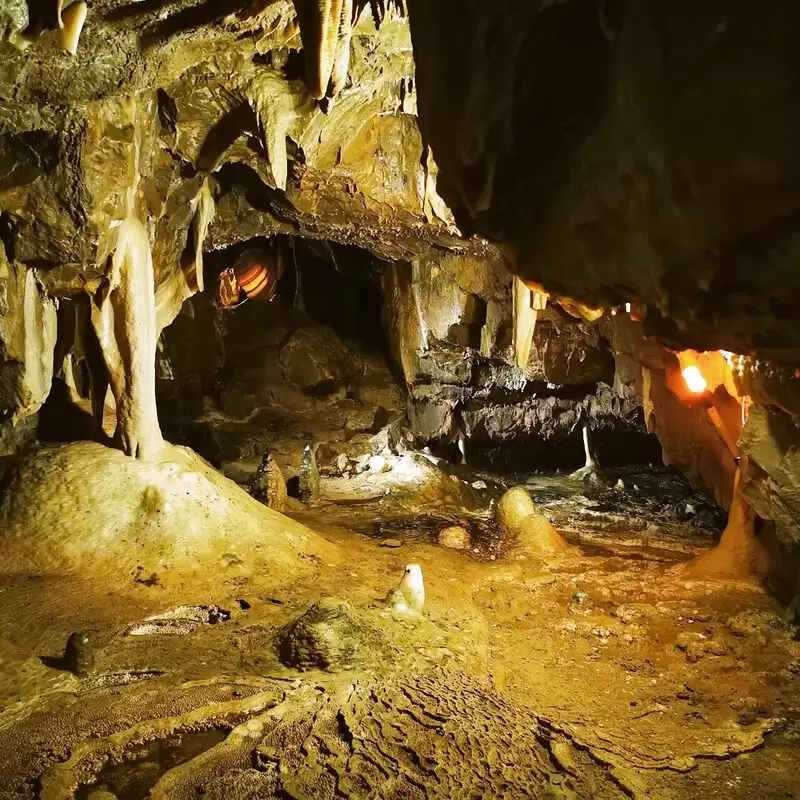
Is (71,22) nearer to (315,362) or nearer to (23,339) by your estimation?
(23,339)

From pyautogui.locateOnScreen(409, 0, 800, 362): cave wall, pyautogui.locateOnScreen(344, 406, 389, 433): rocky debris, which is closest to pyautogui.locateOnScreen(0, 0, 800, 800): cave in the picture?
pyautogui.locateOnScreen(409, 0, 800, 362): cave wall

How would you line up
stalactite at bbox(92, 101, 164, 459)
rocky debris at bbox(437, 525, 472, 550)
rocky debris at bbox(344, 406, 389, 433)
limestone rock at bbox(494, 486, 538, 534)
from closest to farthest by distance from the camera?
stalactite at bbox(92, 101, 164, 459) → rocky debris at bbox(437, 525, 472, 550) → limestone rock at bbox(494, 486, 538, 534) → rocky debris at bbox(344, 406, 389, 433)

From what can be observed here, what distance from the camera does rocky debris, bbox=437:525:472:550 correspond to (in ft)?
26.9

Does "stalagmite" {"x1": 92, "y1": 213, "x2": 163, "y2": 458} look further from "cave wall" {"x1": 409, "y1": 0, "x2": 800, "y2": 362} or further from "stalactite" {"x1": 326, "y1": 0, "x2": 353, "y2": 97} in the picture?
"cave wall" {"x1": 409, "y1": 0, "x2": 800, "y2": 362}

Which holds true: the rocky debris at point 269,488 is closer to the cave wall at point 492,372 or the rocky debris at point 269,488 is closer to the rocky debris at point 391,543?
the rocky debris at point 391,543

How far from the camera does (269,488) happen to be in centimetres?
941

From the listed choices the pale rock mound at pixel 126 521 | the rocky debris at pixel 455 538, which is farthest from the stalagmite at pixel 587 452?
the pale rock mound at pixel 126 521

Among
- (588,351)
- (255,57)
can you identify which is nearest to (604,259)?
(255,57)

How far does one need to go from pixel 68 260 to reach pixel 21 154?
3.38 feet

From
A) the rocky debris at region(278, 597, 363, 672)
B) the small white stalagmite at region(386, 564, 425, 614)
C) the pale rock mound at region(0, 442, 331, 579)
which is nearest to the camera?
the rocky debris at region(278, 597, 363, 672)

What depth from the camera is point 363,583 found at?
6254 mm

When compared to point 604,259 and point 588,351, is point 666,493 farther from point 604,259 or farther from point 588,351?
point 604,259

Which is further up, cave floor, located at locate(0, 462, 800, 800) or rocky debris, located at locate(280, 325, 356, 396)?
rocky debris, located at locate(280, 325, 356, 396)

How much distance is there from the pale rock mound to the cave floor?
261mm
